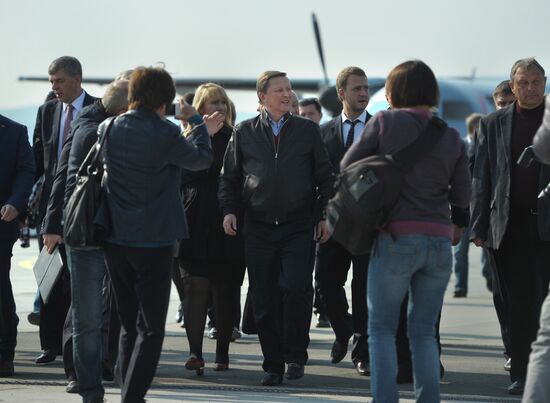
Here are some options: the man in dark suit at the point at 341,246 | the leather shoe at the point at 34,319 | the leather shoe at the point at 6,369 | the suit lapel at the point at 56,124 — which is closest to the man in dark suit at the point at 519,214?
the man in dark suit at the point at 341,246

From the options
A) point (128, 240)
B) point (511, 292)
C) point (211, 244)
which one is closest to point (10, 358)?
point (211, 244)

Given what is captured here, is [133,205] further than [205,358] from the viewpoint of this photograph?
No

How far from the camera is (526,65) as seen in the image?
7.82 metres

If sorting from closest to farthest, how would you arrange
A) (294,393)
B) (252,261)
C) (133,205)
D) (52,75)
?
(133,205)
(294,393)
(252,261)
(52,75)

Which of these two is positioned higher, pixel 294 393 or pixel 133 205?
pixel 133 205

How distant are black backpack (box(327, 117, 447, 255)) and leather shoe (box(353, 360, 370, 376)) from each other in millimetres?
2591

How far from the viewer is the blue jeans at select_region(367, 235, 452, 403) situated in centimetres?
600

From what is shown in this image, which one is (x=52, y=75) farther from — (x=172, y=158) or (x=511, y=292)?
(x=511, y=292)

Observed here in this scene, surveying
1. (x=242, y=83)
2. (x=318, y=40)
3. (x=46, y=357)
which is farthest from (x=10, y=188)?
(x=242, y=83)

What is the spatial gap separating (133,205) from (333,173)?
2.19 meters

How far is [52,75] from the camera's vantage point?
9.02 meters

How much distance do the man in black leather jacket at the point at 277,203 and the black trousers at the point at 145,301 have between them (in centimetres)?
172

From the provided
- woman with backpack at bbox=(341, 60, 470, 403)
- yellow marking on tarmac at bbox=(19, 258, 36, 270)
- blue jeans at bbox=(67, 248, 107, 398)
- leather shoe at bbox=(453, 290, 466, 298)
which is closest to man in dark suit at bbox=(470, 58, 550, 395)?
woman with backpack at bbox=(341, 60, 470, 403)

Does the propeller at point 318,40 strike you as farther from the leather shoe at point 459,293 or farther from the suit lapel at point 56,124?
the suit lapel at point 56,124
